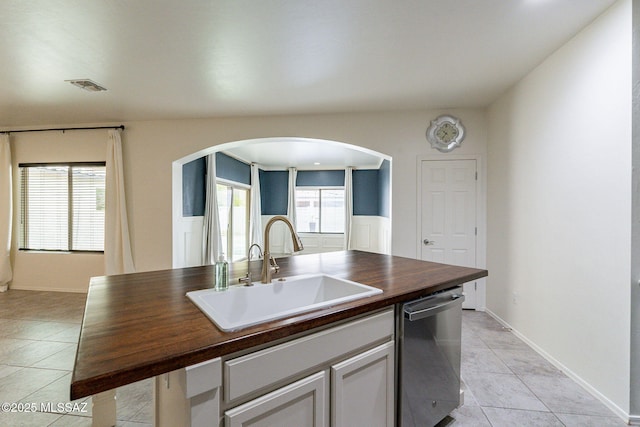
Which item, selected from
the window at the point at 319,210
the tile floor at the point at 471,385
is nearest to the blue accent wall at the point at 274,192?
the window at the point at 319,210

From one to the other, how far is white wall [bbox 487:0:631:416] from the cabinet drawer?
1.69m

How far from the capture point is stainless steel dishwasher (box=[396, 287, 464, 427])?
4.53 feet

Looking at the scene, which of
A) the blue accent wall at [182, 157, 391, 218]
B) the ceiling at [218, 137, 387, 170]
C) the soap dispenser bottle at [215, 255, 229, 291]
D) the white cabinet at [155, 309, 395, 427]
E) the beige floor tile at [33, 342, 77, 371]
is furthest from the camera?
the blue accent wall at [182, 157, 391, 218]

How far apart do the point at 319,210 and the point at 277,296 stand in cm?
689

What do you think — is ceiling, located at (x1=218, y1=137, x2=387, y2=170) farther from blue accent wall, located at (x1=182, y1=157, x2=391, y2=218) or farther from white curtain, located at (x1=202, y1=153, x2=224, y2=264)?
white curtain, located at (x1=202, y1=153, x2=224, y2=264)

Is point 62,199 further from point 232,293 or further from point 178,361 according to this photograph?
point 178,361

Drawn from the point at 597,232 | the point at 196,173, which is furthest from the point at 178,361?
the point at 196,173

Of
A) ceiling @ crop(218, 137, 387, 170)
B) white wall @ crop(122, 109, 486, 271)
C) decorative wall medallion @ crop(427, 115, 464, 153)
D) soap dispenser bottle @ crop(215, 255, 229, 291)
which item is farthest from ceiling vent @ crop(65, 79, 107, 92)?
decorative wall medallion @ crop(427, 115, 464, 153)

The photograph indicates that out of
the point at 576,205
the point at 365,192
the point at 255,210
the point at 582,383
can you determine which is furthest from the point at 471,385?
the point at 255,210

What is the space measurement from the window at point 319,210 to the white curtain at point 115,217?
465cm

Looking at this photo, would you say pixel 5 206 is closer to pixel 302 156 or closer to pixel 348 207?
pixel 302 156

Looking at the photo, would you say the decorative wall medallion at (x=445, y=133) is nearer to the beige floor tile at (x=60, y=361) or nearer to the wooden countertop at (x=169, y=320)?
the wooden countertop at (x=169, y=320)

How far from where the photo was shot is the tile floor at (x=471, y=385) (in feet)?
5.77

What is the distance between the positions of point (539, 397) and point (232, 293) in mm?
2212
